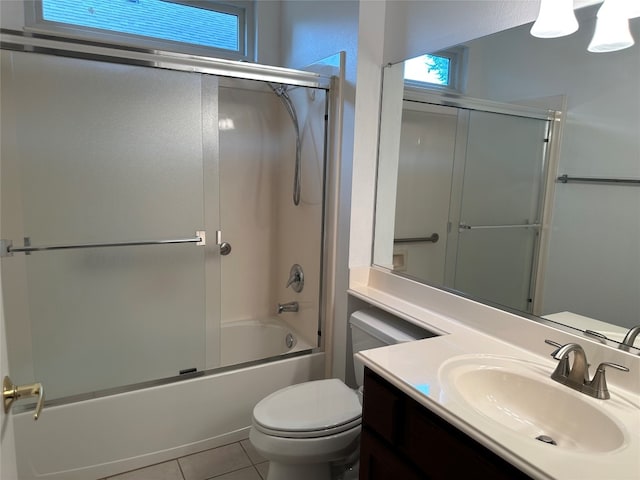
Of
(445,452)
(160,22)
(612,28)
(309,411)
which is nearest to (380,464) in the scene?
(445,452)

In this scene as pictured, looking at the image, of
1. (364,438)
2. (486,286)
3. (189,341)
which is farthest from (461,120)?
(189,341)

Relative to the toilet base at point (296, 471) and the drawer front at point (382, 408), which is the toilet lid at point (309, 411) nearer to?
the toilet base at point (296, 471)

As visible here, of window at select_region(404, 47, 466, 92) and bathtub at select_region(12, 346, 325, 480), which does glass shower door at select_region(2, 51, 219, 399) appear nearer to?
bathtub at select_region(12, 346, 325, 480)

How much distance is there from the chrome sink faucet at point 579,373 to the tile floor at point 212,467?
142 centimetres

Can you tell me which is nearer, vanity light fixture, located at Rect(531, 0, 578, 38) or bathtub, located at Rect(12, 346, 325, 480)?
vanity light fixture, located at Rect(531, 0, 578, 38)

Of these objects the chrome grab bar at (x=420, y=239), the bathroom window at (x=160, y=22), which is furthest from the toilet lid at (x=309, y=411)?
the bathroom window at (x=160, y=22)

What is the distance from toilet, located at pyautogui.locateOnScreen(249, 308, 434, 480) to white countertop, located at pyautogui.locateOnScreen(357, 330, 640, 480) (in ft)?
1.04

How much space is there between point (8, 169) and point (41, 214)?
23 cm

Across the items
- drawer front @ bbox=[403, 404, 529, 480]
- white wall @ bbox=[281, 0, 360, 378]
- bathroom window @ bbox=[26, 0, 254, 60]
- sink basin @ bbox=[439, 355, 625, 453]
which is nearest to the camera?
drawer front @ bbox=[403, 404, 529, 480]

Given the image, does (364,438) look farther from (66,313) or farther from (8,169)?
(8,169)

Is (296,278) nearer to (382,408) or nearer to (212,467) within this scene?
(212,467)

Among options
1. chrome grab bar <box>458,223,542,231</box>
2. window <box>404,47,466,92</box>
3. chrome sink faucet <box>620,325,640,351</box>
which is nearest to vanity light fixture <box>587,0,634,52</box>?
window <box>404,47,466,92</box>

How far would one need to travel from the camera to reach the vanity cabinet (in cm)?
100

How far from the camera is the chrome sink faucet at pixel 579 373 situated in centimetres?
115
